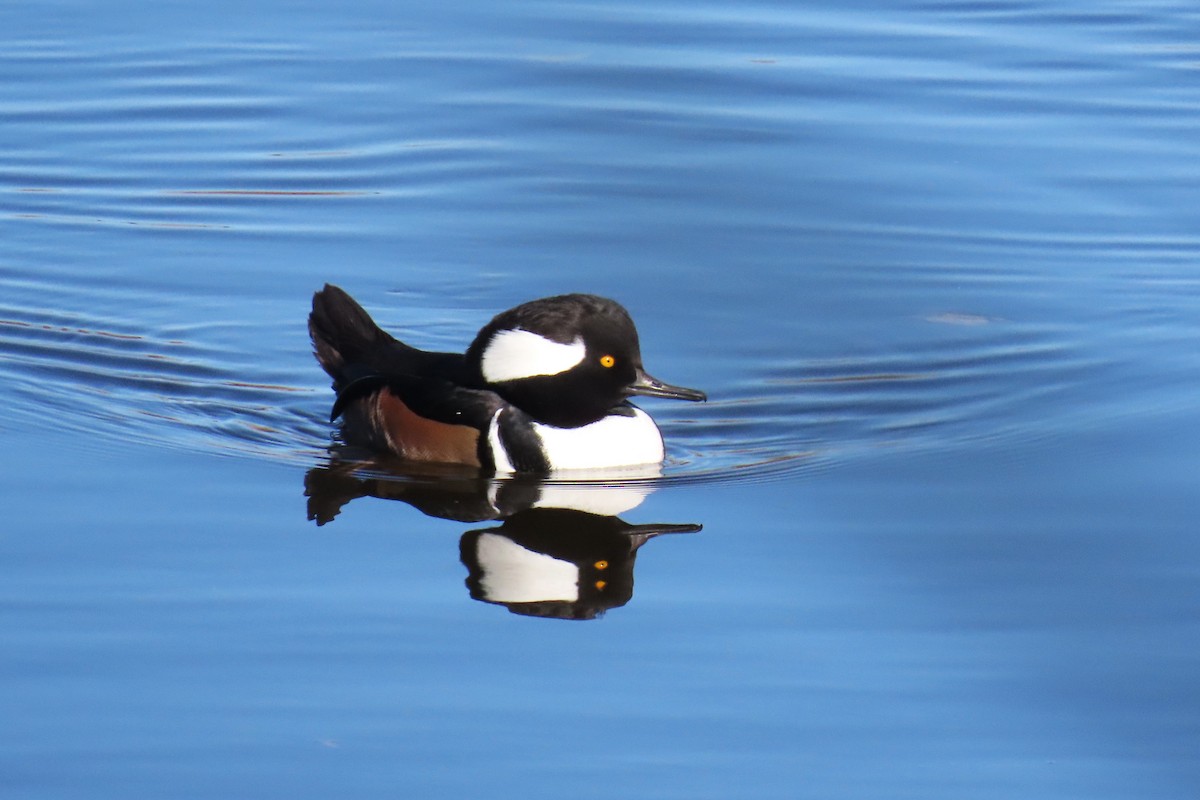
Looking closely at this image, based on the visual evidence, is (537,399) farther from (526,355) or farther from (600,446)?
(600,446)

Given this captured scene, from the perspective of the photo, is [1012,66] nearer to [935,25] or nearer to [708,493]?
[935,25]

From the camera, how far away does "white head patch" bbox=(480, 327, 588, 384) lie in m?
7.74

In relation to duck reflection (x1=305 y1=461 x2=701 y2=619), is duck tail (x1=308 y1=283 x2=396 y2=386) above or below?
above

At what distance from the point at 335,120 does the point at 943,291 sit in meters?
5.11

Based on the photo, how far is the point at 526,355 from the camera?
7.80 metres

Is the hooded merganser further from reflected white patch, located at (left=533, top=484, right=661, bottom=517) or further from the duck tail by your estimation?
the duck tail

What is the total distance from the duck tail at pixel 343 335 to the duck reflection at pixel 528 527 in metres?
0.73

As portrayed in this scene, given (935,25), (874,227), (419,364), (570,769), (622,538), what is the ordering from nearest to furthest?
(570,769) → (622,538) → (419,364) → (874,227) → (935,25)

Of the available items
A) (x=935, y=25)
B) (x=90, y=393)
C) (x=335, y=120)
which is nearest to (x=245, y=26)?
(x=335, y=120)

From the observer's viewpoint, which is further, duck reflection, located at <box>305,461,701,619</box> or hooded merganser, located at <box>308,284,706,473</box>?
hooded merganser, located at <box>308,284,706,473</box>

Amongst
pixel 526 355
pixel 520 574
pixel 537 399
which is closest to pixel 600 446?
pixel 537 399

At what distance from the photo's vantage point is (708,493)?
743 cm

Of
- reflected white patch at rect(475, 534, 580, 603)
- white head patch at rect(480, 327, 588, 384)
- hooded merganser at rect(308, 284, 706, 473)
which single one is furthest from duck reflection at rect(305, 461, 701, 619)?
white head patch at rect(480, 327, 588, 384)

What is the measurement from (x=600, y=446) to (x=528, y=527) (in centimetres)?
85
